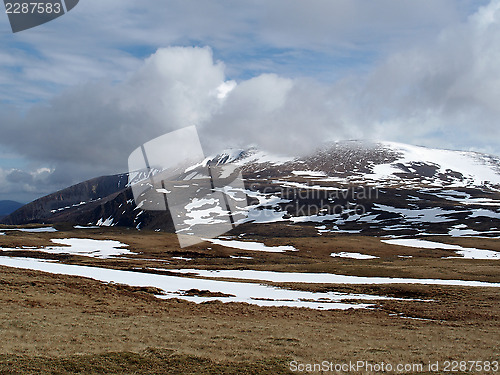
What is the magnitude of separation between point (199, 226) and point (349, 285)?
109 metres

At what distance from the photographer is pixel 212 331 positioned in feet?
68.0

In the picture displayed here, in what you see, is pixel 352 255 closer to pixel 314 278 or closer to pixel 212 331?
pixel 314 278

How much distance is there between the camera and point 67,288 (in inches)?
1180

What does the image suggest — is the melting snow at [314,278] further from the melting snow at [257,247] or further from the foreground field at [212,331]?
the melting snow at [257,247]

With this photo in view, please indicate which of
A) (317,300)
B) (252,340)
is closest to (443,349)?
(252,340)

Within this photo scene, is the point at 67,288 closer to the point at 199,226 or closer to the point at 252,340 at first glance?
the point at 252,340

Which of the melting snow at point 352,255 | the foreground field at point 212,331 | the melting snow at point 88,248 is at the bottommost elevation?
the melting snow at point 352,255
